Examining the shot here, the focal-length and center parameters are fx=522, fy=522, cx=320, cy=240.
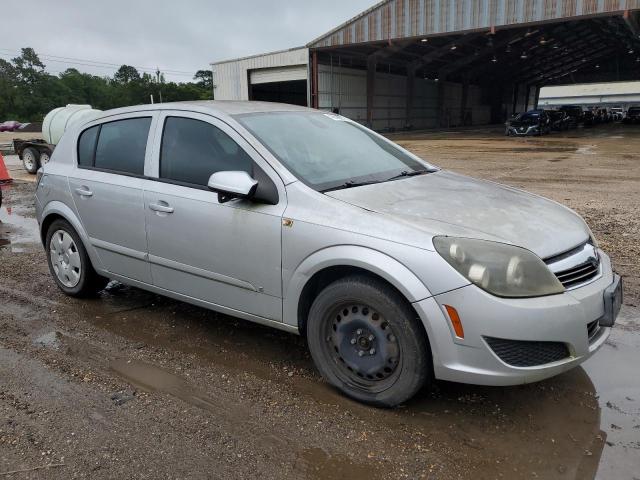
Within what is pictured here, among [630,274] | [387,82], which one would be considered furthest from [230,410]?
[387,82]

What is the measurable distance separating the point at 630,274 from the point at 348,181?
3362mm

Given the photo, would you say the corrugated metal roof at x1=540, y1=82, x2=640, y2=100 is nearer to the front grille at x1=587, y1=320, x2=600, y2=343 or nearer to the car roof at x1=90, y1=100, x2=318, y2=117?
the car roof at x1=90, y1=100, x2=318, y2=117

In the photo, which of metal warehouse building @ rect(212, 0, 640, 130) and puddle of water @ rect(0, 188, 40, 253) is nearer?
puddle of water @ rect(0, 188, 40, 253)

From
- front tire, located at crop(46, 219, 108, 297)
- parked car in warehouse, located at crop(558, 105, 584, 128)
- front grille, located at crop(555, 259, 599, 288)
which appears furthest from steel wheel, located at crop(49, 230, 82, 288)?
parked car in warehouse, located at crop(558, 105, 584, 128)

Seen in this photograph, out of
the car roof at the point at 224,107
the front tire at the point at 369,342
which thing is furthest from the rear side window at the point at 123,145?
the front tire at the point at 369,342

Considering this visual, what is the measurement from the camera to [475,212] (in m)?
2.92

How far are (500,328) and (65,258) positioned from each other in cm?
381

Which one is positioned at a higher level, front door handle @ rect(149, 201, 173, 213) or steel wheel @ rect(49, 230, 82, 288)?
front door handle @ rect(149, 201, 173, 213)

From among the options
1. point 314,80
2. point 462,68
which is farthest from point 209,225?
point 462,68

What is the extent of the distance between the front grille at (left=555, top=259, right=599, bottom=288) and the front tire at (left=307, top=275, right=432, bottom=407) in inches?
29.7

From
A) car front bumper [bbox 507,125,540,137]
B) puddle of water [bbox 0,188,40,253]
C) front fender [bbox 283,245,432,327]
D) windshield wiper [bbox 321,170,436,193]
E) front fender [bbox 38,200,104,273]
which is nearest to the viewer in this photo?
front fender [bbox 283,245,432,327]

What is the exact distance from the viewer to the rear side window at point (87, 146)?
4.39 metres

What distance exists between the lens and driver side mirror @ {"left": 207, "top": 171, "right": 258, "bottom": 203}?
9.89ft

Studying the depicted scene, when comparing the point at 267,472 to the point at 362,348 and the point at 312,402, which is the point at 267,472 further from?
the point at 362,348
